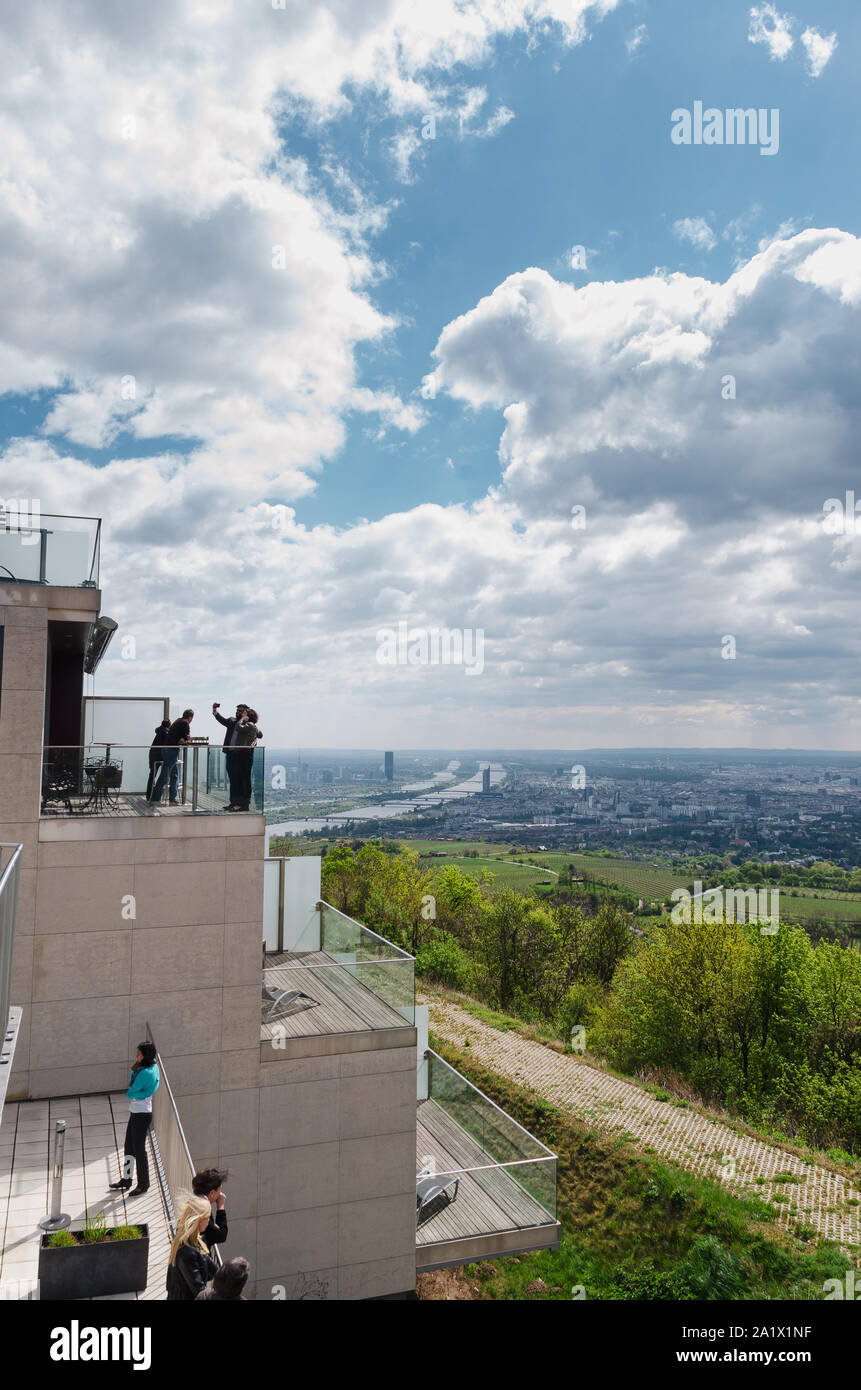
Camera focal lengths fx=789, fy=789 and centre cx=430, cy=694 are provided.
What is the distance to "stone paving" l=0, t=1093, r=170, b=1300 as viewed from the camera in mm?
7645

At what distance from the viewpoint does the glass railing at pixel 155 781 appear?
40.3ft

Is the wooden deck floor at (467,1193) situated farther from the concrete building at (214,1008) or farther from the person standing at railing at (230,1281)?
the person standing at railing at (230,1281)

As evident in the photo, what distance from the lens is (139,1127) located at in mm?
9219

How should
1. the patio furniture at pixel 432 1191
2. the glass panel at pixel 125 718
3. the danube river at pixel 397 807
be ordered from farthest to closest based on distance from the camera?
the danube river at pixel 397 807 < the glass panel at pixel 125 718 < the patio furniture at pixel 432 1191

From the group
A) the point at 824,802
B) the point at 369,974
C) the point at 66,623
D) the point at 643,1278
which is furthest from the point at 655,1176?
the point at 824,802

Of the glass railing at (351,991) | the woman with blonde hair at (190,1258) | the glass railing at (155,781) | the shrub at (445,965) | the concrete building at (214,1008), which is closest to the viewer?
the woman with blonde hair at (190,1258)

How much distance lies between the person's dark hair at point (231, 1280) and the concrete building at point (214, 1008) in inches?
262

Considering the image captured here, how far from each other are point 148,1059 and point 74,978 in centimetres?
296

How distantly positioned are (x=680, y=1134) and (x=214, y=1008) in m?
20.7

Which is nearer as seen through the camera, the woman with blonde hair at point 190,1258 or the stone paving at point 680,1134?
the woman with blonde hair at point 190,1258

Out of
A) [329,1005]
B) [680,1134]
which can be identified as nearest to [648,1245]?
[680,1134]

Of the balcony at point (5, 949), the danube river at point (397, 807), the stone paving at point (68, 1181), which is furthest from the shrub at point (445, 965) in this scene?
the balcony at point (5, 949)

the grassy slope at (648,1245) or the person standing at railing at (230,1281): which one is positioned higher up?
the person standing at railing at (230,1281)
